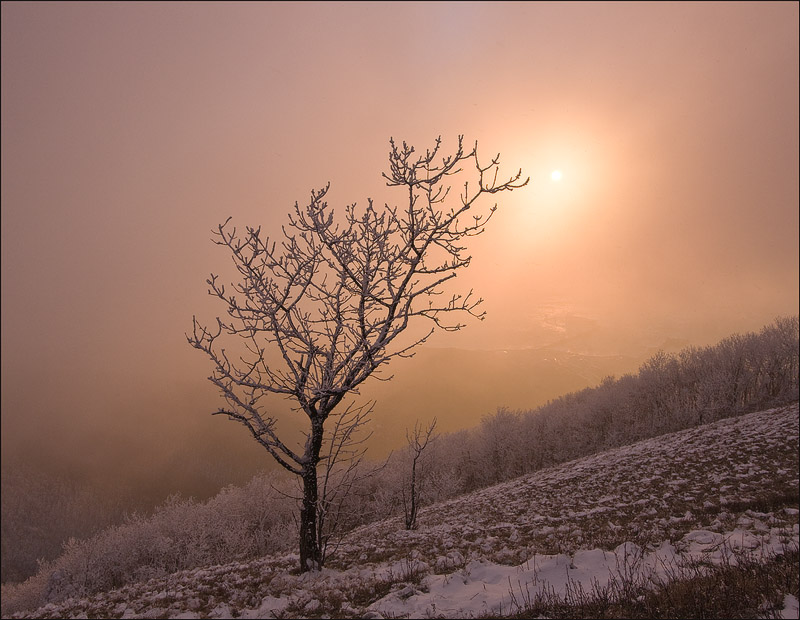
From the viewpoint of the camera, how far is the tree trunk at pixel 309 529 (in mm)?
10508

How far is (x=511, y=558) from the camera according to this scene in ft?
32.2

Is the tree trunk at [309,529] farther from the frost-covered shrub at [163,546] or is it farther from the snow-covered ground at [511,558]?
the frost-covered shrub at [163,546]

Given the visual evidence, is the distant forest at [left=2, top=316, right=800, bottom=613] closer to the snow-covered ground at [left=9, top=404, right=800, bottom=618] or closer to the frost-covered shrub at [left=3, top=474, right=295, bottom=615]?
the frost-covered shrub at [left=3, top=474, right=295, bottom=615]

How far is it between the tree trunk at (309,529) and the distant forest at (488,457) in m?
40.3

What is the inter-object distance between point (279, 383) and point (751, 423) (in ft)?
133

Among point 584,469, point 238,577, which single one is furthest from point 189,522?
point 238,577

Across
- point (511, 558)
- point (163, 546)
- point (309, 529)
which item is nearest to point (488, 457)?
point (163, 546)

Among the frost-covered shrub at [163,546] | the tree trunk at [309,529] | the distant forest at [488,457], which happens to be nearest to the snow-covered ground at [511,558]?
the tree trunk at [309,529]

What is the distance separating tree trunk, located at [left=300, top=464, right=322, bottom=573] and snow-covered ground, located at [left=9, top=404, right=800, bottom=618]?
43cm

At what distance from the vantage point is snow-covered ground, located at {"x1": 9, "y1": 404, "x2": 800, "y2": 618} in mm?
7391

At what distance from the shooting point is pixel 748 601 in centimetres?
527

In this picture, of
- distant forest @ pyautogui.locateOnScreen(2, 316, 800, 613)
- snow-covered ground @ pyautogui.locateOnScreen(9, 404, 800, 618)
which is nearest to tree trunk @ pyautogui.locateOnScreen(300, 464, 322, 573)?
snow-covered ground @ pyautogui.locateOnScreen(9, 404, 800, 618)

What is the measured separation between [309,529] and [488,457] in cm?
6901

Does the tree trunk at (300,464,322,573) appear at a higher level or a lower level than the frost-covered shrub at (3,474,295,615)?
higher
